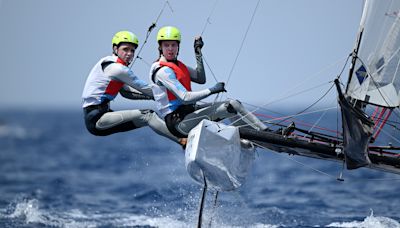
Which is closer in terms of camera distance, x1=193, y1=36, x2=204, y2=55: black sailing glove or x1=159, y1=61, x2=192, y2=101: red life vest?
x1=159, y1=61, x2=192, y2=101: red life vest

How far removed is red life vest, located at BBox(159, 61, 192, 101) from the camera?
8594mm

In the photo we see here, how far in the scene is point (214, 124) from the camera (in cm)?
824

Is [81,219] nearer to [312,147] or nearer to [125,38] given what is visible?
[125,38]

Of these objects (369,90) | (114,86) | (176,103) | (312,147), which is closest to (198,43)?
(176,103)

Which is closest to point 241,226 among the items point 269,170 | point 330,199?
point 330,199

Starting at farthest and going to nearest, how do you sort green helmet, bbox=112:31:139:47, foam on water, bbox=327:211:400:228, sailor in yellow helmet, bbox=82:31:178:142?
1. foam on water, bbox=327:211:400:228
2. green helmet, bbox=112:31:139:47
3. sailor in yellow helmet, bbox=82:31:178:142

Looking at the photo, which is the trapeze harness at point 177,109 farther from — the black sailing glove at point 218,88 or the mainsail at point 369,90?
the mainsail at point 369,90

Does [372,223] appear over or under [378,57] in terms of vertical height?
under

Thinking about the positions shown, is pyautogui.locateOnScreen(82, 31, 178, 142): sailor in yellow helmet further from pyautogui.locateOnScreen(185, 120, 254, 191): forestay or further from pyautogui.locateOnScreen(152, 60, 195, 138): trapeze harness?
pyautogui.locateOnScreen(185, 120, 254, 191): forestay

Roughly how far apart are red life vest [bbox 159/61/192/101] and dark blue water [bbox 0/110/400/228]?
1155 millimetres

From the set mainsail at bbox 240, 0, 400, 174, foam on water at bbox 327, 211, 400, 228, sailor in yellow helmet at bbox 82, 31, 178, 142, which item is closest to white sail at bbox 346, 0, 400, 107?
mainsail at bbox 240, 0, 400, 174

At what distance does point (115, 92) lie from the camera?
897 cm

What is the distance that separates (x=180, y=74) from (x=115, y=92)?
2.64ft

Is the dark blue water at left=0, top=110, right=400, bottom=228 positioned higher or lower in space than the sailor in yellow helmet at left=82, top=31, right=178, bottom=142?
lower
